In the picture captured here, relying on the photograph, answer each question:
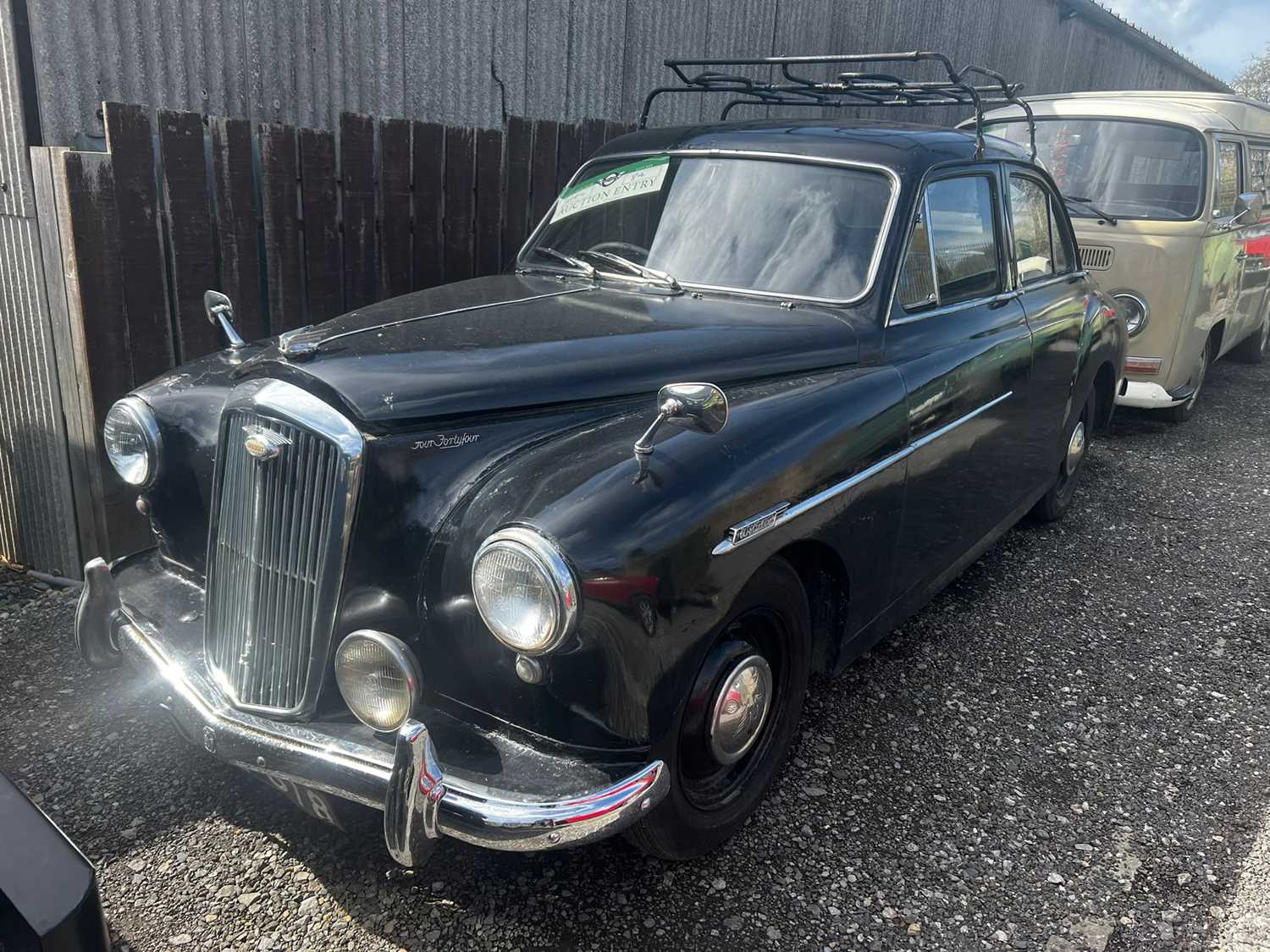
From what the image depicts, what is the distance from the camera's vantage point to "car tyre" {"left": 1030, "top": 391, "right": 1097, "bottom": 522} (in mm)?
4879

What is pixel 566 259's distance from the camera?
3.60m

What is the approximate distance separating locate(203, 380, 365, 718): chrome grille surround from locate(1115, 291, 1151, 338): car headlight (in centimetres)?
597

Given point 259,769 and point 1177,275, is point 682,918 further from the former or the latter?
point 1177,275

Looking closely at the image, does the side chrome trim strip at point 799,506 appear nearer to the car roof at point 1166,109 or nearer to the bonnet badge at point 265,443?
the bonnet badge at point 265,443

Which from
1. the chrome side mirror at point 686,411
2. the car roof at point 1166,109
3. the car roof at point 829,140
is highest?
the car roof at point 1166,109

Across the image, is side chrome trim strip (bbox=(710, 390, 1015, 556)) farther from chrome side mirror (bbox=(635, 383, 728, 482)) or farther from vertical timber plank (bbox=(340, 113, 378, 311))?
vertical timber plank (bbox=(340, 113, 378, 311))

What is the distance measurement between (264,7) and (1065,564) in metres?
4.54

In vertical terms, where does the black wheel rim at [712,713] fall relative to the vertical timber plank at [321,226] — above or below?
below

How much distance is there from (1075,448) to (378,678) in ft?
13.6

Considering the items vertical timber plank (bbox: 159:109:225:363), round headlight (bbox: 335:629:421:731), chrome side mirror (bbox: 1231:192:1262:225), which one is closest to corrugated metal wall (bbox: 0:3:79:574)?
vertical timber plank (bbox: 159:109:225:363)

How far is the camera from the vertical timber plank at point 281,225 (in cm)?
→ 407

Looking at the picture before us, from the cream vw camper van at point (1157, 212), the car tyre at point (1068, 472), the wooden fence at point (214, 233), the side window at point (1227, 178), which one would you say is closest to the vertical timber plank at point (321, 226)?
the wooden fence at point (214, 233)

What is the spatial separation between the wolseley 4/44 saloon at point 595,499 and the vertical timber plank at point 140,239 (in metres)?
0.94

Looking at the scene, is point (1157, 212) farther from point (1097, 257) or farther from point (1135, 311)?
point (1135, 311)
